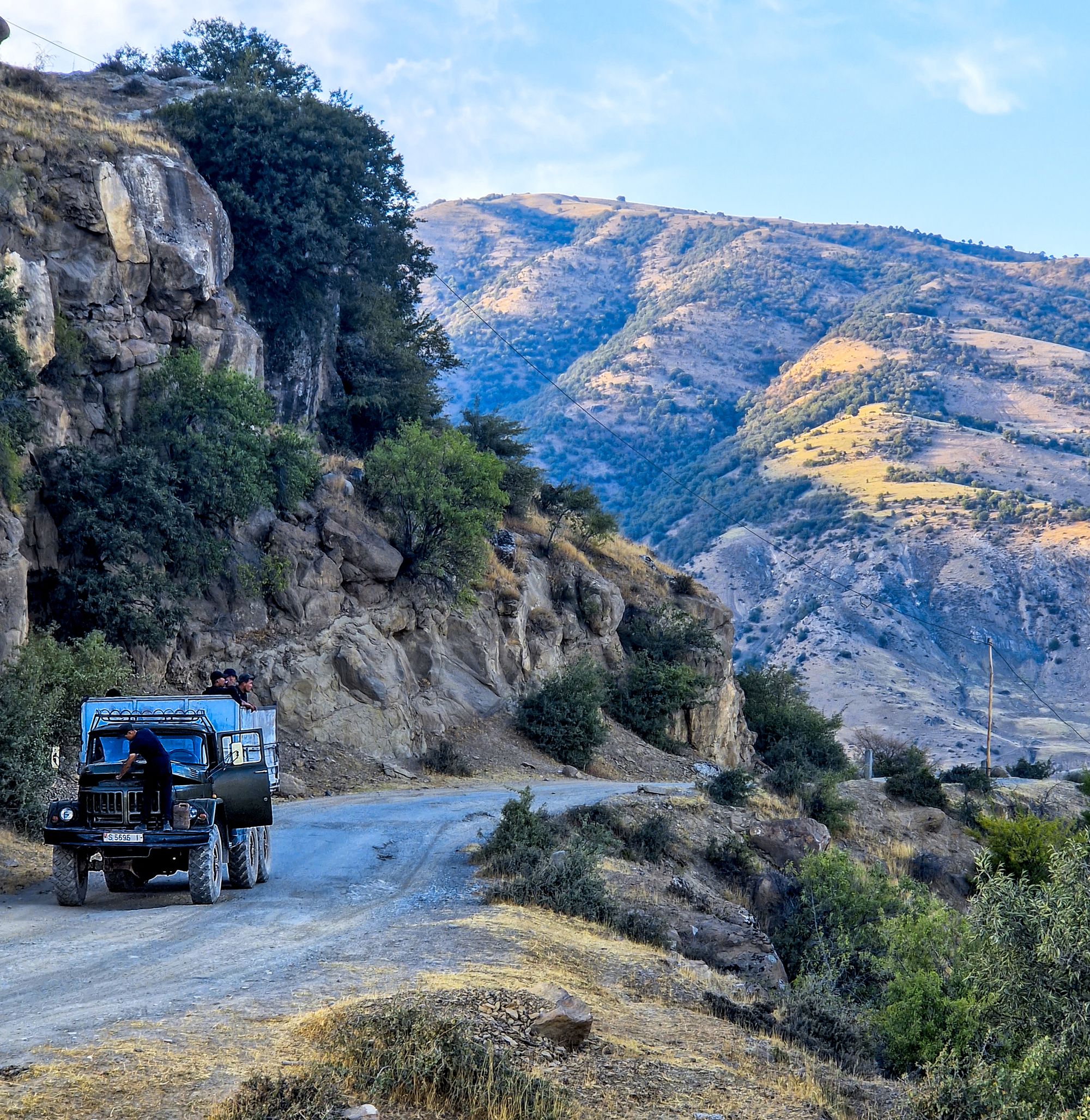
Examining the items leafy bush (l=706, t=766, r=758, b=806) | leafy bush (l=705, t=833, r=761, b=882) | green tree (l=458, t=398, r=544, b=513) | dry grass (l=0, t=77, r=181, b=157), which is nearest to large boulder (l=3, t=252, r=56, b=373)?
dry grass (l=0, t=77, r=181, b=157)

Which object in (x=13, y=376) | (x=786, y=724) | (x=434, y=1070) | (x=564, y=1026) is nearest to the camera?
(x=434, y=1070)

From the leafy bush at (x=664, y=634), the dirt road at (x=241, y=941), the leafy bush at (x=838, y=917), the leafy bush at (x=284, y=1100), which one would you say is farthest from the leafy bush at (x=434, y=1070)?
the leafy bush at (x=664, y=634)

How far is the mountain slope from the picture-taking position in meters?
92.1

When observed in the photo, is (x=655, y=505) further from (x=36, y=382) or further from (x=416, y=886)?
(x=416, y=886)

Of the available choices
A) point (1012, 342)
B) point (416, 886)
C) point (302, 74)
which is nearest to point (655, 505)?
point (1012, 342)

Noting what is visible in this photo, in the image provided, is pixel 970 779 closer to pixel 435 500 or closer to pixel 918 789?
pixel 918 789

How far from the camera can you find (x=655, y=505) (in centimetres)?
A: 12725

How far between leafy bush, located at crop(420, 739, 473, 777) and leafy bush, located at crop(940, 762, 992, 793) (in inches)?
864

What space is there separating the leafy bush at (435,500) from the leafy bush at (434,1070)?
26.7 metres

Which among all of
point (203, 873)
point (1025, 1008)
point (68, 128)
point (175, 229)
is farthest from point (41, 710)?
point (68, 128)

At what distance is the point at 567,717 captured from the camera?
1385 inches

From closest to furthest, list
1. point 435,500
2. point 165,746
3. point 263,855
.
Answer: point 165,746
point 263,855
point 435,500

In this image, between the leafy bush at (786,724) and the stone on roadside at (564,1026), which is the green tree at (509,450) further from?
the stone on roadside at (564,1026)

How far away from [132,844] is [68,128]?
2613 cm
